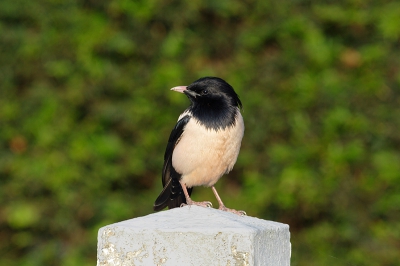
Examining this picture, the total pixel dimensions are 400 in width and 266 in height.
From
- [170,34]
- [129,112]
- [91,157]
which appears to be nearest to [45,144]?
[91,157]

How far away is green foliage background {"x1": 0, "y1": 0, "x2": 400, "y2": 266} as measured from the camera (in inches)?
201

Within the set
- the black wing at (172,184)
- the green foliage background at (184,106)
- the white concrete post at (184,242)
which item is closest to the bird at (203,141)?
the black wing at (172,184)

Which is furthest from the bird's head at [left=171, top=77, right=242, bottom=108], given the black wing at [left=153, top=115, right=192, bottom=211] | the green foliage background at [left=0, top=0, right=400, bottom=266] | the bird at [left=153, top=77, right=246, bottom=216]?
the green foliage background at [left=0, top=0, right=400, bottom=266]

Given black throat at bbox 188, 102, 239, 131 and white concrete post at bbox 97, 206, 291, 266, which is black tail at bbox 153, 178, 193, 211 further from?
white concrete post at bbox 97, 206, 291, 266

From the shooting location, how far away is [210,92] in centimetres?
390

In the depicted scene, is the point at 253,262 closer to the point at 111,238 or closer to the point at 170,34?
the point at 111,238

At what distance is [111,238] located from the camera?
1.76m

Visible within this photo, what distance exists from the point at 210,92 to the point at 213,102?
0.24ft

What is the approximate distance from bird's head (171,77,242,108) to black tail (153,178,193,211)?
52 cm

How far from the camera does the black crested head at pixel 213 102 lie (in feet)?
12.5

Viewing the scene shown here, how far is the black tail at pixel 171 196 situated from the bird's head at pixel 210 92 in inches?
20.6

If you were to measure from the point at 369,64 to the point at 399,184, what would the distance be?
38.5 inches

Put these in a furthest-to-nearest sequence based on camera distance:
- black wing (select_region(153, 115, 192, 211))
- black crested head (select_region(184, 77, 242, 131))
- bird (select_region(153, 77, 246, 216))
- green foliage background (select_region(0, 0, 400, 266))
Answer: green foliage background (select_region(0, 0, 400, 266))
black wing (select_region(153, 115, 192, 211))
black crested head (select_region(184, 77, 242, 131))
bird (select_region(153, 77, 246, 216))

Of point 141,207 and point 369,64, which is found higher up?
point 369,64
